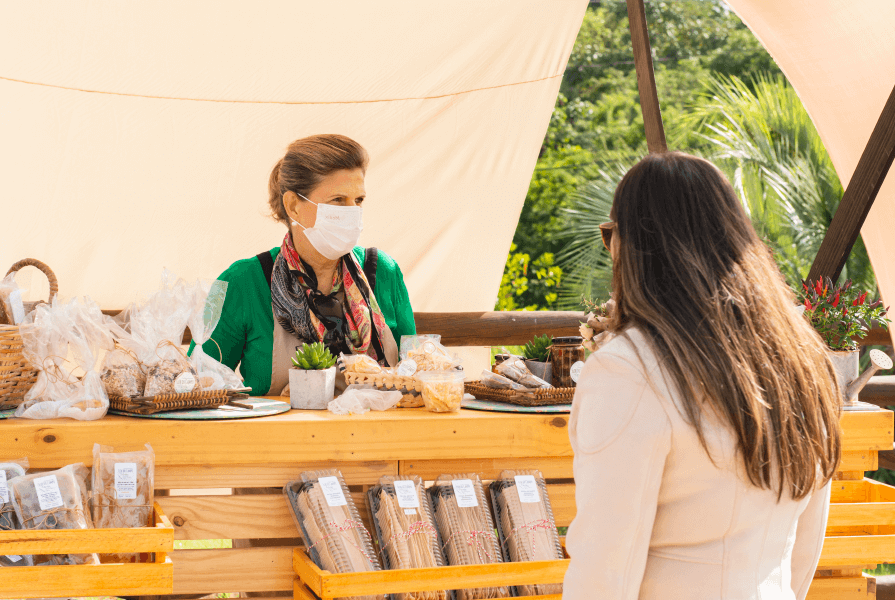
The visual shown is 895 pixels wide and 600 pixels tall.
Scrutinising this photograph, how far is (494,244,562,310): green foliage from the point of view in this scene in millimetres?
12680

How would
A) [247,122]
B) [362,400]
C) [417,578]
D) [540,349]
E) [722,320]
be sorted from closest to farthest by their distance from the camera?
[722,320]
[417,578]
[362,400]
[540,349]
[247,122]

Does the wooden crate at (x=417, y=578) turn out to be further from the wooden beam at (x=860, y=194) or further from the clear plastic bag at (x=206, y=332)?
the wooden beam at (x=860, y=194)

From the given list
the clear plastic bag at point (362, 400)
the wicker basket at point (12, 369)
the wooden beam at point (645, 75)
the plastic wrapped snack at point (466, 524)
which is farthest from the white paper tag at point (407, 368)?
the wooden beam at point (645, 75)

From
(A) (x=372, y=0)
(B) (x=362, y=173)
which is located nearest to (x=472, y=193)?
(A) (x=372, y=0)

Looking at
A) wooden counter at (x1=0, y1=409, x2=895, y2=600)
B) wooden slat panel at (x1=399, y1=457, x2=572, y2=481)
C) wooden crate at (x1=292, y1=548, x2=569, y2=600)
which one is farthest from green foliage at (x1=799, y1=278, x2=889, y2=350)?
wooden crate at (x1=292, y1=548, x2=569, y2=600)

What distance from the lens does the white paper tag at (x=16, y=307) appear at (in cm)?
188

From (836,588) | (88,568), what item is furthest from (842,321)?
(88,568)

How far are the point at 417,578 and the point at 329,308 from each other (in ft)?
3.87

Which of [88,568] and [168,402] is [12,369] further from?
[88,568]

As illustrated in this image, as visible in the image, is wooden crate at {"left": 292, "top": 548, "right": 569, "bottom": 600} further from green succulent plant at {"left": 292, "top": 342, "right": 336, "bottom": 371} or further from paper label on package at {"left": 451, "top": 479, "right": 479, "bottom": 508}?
green succulent plant at {"left": 292, "top": 342, "right": 336, "bottom": 371}

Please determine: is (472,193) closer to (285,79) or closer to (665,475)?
(285,79)

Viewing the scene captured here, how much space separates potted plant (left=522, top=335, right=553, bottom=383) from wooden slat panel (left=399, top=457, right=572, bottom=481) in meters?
0.24

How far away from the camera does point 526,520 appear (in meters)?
1.81

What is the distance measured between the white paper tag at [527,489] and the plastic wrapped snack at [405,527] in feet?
0.67
